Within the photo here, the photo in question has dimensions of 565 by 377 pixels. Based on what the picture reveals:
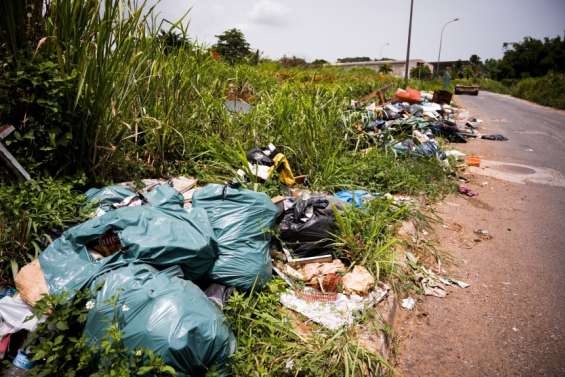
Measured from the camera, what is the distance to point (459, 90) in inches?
1270

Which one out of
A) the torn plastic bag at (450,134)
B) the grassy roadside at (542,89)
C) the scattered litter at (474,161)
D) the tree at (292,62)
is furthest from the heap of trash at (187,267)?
the grassy roadside at (542,89)

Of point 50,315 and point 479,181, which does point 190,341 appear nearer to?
point 50,315

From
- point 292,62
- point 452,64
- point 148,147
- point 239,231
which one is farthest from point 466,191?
point 452,64

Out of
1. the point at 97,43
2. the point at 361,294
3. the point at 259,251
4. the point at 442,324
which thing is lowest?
the point at 442,324

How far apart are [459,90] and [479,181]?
3153 cm

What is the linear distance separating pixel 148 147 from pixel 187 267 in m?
1.73

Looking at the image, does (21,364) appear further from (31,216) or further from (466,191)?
(466,191)

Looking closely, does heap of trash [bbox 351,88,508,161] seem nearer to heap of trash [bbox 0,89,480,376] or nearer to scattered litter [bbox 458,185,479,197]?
scattered litter [bbox 458,185,479,197]

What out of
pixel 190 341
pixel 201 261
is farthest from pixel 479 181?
pixel 190 341

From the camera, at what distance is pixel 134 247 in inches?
71.6

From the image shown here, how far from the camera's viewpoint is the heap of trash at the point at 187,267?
1.54m

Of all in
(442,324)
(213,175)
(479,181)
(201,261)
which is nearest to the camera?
(201,261)

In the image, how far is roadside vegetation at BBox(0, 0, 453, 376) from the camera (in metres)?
1.80

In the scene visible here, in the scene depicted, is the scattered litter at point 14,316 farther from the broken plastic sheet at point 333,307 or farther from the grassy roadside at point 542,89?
the grassy roadside at point 542,89
